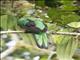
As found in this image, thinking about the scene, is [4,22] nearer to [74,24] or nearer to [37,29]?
[37,29]

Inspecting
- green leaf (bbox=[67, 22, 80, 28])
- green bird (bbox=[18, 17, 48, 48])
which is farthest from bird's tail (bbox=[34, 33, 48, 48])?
green leaf (bbox=[67, 22, 80, 28])

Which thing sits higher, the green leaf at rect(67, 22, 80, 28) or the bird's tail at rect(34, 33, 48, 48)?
the green leaf at rect(67, 22, 80, 28)

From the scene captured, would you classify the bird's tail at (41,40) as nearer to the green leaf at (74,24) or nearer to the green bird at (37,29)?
the green bird at (37,29)

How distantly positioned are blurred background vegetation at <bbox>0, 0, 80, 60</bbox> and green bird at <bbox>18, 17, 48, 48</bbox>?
0.7 inches

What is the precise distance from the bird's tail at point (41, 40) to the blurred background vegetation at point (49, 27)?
0.05 feet

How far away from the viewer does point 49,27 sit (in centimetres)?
100

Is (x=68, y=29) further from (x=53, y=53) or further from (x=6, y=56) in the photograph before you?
(x=6, y=56)

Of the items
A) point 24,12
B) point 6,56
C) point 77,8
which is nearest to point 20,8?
point 24,12

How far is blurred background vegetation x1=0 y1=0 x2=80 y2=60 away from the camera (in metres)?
0.90

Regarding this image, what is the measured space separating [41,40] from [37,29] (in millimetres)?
41

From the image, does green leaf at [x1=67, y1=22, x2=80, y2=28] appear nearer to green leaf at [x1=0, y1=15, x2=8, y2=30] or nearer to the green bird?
the green bird

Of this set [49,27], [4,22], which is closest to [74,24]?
[49,27]

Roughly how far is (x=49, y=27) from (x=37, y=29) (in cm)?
8

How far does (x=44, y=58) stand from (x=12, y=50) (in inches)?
4.2
